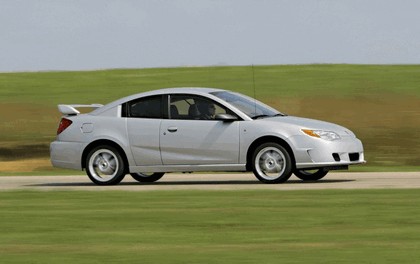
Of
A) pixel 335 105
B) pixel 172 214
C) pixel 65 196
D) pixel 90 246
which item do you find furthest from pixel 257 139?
pixel 335 105

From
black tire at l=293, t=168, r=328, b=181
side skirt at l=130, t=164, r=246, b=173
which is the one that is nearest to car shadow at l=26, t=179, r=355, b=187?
black tire at l=293, t=168, r=328, b=181

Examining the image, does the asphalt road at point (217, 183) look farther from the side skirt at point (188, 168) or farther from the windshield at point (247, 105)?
the windshield at point (247, 105)

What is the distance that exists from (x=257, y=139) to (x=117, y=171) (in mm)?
2245

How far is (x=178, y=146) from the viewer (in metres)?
18.5

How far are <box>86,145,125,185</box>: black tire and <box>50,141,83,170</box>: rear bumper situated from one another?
20 cm

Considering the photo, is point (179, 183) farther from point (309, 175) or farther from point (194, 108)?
point (309, 175)

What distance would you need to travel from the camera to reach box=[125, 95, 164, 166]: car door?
61.0 feet

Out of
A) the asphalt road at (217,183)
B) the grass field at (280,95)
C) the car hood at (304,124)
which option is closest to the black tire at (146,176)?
the asphalt road at (217,183)

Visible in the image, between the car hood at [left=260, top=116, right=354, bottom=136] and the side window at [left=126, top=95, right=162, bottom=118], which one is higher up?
the side window at [left=126, top=95, right=162, bottom=118]

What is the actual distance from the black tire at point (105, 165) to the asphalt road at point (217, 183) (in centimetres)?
16

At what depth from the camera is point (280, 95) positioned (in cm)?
4641

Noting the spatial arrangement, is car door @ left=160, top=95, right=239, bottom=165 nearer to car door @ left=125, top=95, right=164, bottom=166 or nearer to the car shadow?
car door @ left=125, top=95, right=164, bottom=166

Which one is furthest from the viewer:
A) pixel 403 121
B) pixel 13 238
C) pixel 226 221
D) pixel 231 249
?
pixel 403 121

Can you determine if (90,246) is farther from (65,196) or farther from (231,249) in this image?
(65,196)
